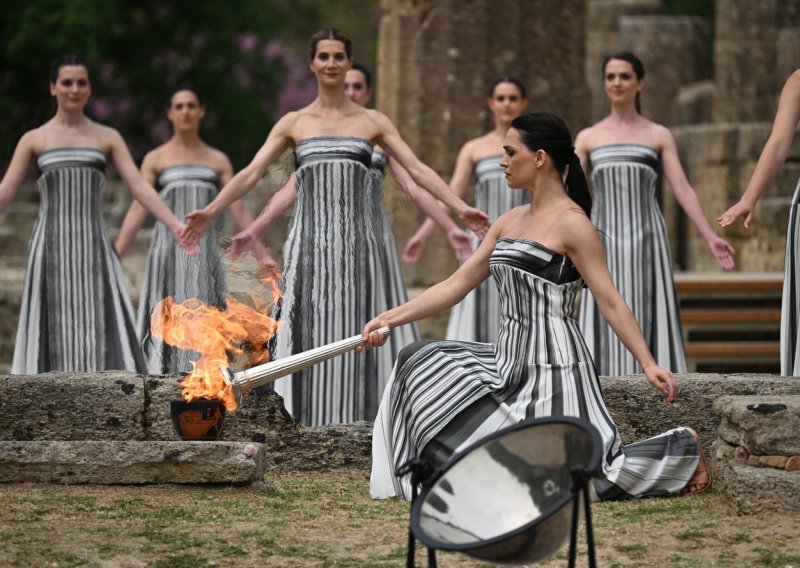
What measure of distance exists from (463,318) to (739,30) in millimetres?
12635

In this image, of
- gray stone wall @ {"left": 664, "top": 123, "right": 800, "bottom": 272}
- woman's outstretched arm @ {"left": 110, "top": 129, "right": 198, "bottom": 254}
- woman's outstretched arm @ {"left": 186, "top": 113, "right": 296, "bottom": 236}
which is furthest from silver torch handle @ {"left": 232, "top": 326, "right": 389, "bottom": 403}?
gray stone wall @ {"left": 664, "top": 123, "right": 800, "bottom": 272}

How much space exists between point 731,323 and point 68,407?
25.6 feet

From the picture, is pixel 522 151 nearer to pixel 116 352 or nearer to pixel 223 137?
pixel 116 352

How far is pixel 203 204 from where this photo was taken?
1146 cm

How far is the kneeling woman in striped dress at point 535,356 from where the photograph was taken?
7008 millimetres

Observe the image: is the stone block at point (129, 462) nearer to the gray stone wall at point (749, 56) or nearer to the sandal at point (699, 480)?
the sandal at point (699, 480)

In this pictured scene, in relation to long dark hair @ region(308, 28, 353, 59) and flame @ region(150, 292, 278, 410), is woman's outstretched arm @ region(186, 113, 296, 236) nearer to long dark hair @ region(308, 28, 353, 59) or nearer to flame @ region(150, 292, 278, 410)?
long dark hair @ region(308, 28, 353, 59)

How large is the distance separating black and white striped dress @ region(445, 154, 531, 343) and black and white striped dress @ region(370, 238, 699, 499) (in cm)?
427

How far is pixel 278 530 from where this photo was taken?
21.2 ft

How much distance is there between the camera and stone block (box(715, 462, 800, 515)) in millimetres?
6605

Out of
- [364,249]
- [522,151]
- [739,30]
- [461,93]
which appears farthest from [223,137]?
[522,151]

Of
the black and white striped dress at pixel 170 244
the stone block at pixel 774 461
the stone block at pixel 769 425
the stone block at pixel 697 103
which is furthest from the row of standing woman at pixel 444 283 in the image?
the stone block at pixel 697 103

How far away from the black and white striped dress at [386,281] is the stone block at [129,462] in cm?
223

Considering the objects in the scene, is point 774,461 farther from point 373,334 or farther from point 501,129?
point 501,129
